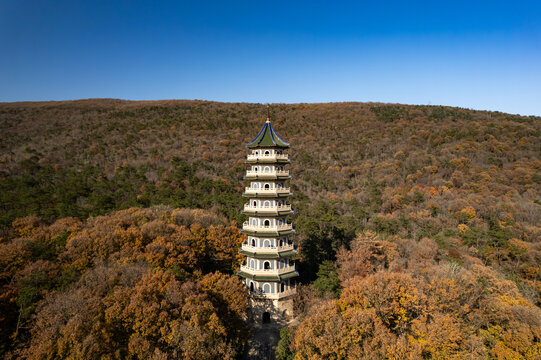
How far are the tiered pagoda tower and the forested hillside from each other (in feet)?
10.1

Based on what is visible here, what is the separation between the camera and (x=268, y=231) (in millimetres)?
31984

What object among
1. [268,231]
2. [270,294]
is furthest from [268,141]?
[270,294]

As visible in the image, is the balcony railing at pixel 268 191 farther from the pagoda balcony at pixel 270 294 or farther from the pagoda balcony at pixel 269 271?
the pagoda balcony at pixel 270 294

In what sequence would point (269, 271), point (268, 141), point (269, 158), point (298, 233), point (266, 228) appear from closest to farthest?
point (269, 158) < point (268, 141) < point (269, 271) < point (266, 228) < point (298, 233)

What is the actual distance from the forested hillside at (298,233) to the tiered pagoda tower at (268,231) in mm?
3064

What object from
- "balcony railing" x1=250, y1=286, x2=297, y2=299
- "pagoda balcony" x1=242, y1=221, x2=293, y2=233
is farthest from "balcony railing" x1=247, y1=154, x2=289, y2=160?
"balcony railing" x1=250, y1=286, x2=297, y2=299

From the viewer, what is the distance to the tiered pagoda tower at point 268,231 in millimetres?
31656

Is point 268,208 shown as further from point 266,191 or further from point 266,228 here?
point 266,228

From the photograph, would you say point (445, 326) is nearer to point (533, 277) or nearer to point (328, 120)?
point (533, 277)

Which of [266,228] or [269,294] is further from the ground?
[266,228]

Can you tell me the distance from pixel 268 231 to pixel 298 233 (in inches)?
875

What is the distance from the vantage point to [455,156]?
280 ft

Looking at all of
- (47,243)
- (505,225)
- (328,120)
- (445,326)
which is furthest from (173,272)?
(328,120)

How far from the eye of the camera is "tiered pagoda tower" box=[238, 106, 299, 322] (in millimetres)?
31656
